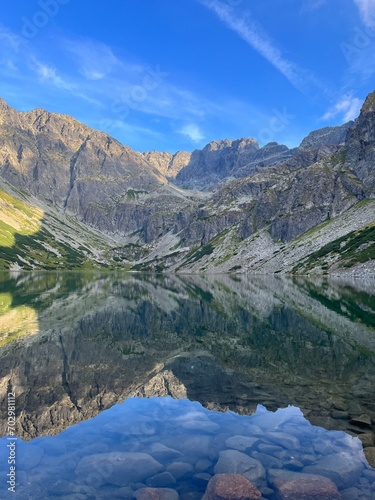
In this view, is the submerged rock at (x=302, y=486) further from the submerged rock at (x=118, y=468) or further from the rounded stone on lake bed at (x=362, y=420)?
the rounded stone on lake bed at (x=362, y=420)

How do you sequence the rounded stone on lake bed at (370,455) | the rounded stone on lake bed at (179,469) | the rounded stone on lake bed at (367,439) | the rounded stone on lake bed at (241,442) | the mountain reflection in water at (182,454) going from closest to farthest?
1. the mountain reflection in water at (182,454)
2. the rounded stone on lake bed at (179,469)
3. the rounded stone on lake bed at (370,455)
4. the rounded stone on lake bed at (367,439)
5. the rounded stone on lake bed at (241,442)

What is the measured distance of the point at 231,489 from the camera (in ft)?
41.0

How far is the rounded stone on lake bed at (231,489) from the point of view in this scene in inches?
478

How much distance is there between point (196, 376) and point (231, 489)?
1672cm

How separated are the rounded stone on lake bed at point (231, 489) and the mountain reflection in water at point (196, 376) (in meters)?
0.64

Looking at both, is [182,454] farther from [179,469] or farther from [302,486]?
[302,486]

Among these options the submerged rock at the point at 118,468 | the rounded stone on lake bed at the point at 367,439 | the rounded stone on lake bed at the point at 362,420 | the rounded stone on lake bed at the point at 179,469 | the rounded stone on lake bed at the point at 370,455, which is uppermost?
the rounded stone on lake bed at the point at 362,420

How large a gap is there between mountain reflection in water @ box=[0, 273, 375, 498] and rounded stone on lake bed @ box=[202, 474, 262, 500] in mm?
643

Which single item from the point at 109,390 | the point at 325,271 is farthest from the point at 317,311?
the point at 325,271

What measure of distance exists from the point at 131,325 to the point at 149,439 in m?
35.1

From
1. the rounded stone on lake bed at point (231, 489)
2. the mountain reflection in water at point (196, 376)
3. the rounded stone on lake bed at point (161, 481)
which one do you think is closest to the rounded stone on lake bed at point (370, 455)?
the mountain reflection in water at point (196, 376)

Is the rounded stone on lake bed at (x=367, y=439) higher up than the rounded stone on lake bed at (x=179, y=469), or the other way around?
the rounded stone on lake bed at (x=367, y=439)

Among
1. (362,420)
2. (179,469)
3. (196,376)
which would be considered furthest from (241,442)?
(196,376)

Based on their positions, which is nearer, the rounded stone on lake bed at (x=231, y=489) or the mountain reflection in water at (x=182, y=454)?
the rounded stone on lake bed at (x=231, y=489)
